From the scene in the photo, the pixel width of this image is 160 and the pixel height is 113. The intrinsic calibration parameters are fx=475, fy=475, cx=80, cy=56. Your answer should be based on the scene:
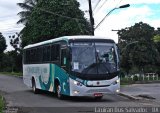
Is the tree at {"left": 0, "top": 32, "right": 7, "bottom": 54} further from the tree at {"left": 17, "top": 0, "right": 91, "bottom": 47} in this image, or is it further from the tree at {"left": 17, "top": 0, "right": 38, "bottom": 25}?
the tree at {"left": 17, "top": 0, "right": 91, "bottom": 47}

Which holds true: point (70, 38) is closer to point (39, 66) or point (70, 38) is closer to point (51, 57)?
point (51, 57)

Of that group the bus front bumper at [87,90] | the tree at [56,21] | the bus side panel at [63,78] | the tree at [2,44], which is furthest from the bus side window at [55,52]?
the tree at [2,44]

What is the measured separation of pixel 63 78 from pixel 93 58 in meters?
1.93

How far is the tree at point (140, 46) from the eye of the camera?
80.3 m

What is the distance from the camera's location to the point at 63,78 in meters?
23.4

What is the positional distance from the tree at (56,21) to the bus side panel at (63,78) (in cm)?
2241

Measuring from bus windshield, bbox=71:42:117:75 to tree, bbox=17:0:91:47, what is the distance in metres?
23.4

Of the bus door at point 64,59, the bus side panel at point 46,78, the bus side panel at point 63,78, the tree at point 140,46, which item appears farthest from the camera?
the tree at point 140,46

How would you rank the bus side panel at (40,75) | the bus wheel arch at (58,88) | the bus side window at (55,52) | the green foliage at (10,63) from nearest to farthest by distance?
the bus wheel arch at (58,88) < the bus side window at (55,52) < the bus side panel at (40,75) < the green foliage at (10,63)

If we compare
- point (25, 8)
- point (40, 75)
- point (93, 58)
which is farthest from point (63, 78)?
point (25, 8)

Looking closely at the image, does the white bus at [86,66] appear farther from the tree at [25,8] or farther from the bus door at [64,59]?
the tree at [25,8]

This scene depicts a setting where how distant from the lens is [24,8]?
6825 centimetres

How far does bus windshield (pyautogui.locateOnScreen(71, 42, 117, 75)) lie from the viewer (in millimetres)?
22469

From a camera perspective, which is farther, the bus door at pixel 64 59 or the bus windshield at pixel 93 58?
the bus door at pixel 64 59
